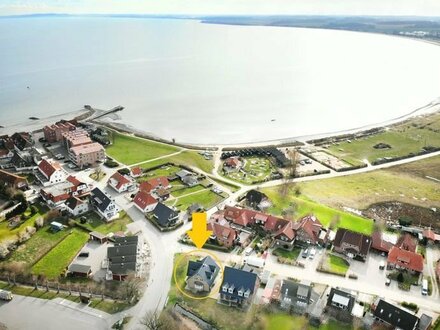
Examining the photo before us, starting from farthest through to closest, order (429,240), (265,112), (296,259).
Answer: (265,112) < (429,240) < (296,259)

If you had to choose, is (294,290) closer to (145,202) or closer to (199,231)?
(199,231)

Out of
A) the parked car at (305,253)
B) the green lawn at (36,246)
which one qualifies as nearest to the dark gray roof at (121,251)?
the green lawn at (36,246)

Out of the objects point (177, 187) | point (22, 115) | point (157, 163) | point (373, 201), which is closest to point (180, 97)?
point (22, 115)

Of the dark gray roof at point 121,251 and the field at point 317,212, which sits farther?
the field at point 317,212

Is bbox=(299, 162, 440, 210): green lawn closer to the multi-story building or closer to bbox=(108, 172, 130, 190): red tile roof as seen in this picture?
bbox=(108, 172, 130, 190): red tile roof

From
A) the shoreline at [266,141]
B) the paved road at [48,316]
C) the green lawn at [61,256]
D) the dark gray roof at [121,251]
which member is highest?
the dark gray roof at [121,251]

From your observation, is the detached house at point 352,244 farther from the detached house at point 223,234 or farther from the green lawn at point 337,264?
the detached house at point 223,234

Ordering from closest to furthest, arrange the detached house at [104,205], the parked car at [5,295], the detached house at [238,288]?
the detached house at [238,288]
the parked car at [5,295]
the detached house at [104,205]

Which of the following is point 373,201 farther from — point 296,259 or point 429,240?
point 296,259
